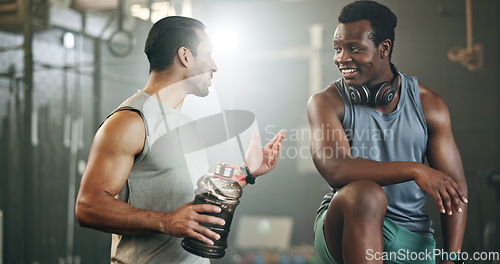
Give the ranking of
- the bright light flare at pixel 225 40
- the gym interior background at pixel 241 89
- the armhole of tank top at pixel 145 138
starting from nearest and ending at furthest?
the armhole of tank top at pixel 145 138, the gym interior background at pixel 241 89, the bright light flare at pixel 225 40

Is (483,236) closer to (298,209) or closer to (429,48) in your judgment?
(429,48)

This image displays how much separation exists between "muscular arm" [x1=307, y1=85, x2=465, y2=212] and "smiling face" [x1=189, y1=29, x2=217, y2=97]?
30cm

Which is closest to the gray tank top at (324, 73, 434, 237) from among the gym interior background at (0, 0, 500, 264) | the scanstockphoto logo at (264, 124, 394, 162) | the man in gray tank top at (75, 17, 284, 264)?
the scanstockphoto logo at (264, 124, 394, 162)

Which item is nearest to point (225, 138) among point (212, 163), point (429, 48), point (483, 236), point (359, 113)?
point (212, 163)

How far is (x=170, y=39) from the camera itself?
1185 mm

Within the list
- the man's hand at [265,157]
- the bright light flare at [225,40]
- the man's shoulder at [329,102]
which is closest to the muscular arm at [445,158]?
the man's shoulder at [329,102]

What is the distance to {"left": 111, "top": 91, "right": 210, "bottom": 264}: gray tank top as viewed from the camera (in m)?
1.13

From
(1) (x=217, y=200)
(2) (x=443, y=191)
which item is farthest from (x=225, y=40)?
(2) (x=443, y=191)

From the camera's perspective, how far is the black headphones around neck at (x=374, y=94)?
1.16m

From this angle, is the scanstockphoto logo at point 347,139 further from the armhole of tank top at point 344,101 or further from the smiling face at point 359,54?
the smiling face at point 359,54

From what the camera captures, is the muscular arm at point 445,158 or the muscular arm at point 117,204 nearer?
the muscular arm at point 117,204

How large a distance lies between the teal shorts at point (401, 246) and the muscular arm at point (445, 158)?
0.05 meters

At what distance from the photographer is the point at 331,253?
119cm

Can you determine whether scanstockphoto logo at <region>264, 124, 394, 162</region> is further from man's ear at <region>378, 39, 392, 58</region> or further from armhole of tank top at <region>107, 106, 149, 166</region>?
armhole of tank top at <region>107, 106, 149, 166</region>
